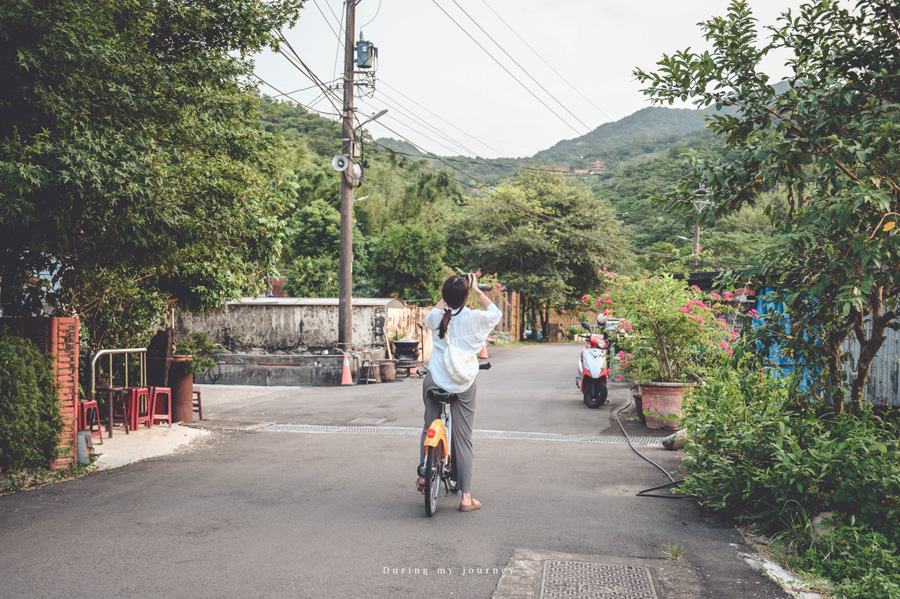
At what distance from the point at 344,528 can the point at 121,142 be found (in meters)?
3.52

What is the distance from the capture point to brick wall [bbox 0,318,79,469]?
7.24 metres

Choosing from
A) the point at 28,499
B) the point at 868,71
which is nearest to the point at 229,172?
the point at 28,499

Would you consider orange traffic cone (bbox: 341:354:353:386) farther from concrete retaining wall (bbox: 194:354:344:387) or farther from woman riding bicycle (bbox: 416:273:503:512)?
woman riding bicycle (bbox: 416:273:503:512)

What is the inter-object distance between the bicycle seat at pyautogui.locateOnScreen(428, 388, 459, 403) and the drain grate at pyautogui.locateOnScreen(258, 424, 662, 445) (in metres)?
3.89

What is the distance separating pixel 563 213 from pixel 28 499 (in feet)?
124

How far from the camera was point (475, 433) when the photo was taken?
9.84m

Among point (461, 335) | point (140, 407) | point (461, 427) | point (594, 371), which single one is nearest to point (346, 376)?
point (594, 371)

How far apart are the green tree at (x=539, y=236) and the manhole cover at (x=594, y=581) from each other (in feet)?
116

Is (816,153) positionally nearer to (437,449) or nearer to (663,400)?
(437,449)

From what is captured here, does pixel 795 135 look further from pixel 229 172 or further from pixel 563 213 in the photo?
pixel 563 213

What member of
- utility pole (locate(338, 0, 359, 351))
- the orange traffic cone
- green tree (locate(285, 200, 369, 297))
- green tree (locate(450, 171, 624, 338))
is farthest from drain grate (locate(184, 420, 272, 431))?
green tree (locate(450, 171, 624, 338))

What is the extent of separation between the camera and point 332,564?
454 cm

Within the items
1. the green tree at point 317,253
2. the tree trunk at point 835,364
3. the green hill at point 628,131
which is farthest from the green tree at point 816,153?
the green hill at point 628,131

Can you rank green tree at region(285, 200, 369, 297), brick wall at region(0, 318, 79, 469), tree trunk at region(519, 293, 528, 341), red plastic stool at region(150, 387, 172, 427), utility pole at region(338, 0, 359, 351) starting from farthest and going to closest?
tree trunk at region(519, 293, 528, 341), green tree at region(285, 200, 369, 297), utility pole at region(338, 0, 359, 351), red plastic stool at region(150, 387, 172, 427), brick wall at region(0, 318, 79, 469)
